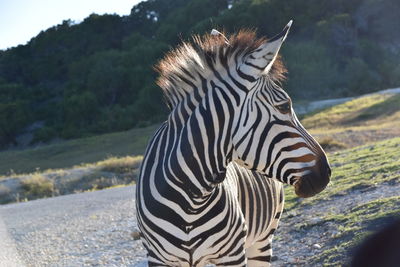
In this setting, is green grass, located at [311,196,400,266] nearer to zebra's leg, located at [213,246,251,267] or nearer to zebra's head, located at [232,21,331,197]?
zebra's leg, located at [213,246,251,267]

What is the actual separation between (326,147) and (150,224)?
18.7 m

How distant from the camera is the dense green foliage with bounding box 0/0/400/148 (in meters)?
44.8

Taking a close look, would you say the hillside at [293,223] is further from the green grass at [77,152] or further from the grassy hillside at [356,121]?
the green grass at [77,152]

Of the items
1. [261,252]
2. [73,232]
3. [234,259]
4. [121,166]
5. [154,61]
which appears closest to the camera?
[234,259]

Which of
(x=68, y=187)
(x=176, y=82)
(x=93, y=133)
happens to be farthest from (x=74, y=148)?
(x=176, y=82)

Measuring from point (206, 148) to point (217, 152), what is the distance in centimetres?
8

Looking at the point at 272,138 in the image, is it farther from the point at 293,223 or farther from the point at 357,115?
the point at 357,115

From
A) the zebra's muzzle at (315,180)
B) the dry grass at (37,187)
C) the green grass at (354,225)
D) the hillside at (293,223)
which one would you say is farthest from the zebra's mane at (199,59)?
the dry grass at (37,187)

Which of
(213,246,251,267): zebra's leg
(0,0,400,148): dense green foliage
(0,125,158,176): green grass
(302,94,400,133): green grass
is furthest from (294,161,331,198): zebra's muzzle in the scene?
(0,0,400,148): dense green foliage

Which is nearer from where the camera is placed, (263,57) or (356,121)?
(263,57)

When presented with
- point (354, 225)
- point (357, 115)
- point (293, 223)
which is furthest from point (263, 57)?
point (357, 115)

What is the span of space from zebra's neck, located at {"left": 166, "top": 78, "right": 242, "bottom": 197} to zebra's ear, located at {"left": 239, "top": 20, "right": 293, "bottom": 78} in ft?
0.69

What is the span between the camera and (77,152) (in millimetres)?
37938

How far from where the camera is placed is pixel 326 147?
853 inches
